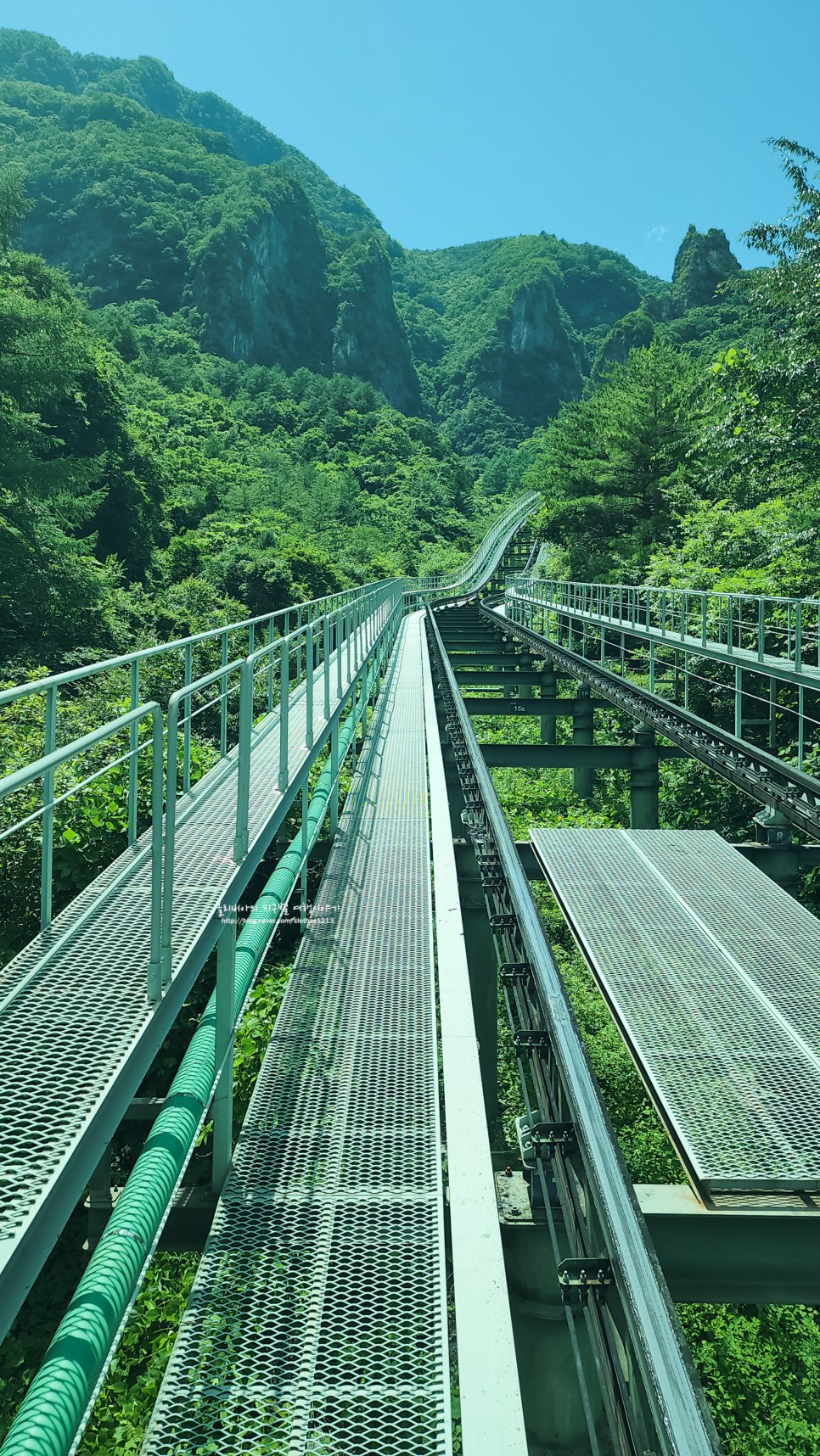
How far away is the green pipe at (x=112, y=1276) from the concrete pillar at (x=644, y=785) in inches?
406

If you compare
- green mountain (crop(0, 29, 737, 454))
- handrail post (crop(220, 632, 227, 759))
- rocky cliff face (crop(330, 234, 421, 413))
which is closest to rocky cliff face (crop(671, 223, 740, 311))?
green mountain (crop(0, 29, 737, 454))

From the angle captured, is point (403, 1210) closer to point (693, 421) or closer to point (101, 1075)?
point (101, 1075)

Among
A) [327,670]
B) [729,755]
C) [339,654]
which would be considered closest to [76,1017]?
[327,670]

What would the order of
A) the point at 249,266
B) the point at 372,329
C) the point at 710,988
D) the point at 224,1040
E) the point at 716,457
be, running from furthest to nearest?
the point at 372,329, the point at 249,266, the point at 716,457, the point at 710,988, the point at 224,1040

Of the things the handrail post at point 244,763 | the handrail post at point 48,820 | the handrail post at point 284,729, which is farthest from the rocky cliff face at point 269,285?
the handrail post at point 48,820

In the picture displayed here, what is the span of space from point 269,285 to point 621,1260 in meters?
160

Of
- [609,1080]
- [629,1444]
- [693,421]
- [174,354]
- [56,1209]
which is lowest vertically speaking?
Answer: [609,1080]

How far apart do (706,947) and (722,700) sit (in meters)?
13.9

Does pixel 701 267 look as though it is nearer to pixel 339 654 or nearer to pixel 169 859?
pixel 339 654

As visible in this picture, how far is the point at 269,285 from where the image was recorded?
147375mm

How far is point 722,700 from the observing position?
19.4m

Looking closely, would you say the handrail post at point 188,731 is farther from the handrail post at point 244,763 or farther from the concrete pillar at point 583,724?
the concrete pillar at point 583,724

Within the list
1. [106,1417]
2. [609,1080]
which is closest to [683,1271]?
[106,1417]

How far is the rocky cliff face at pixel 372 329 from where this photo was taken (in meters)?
156
